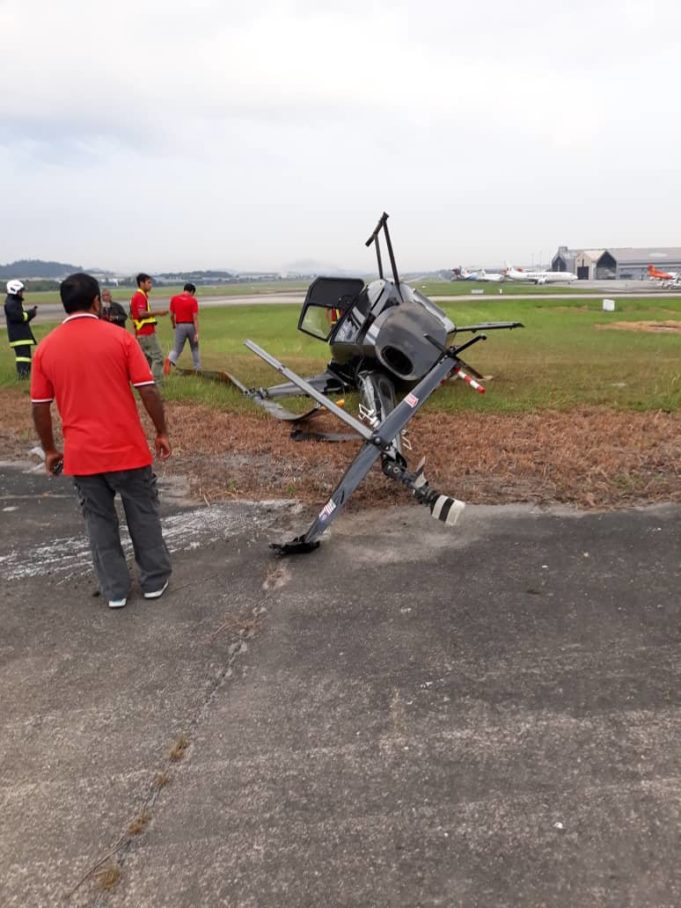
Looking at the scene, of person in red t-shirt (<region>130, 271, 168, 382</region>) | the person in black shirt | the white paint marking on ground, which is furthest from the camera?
person in red t-shirt (<region>130, 271, 168, 382</region>)

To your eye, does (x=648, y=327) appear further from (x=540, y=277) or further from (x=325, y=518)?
(x=540, y=277)

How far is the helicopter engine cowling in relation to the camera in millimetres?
9852

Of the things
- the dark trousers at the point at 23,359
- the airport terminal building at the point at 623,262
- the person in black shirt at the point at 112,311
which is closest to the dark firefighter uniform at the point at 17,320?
the dark trousers at the point at 23,359

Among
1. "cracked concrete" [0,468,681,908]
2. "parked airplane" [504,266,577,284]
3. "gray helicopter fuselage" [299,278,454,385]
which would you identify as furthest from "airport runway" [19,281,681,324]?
"cracked concrete" [0,468,681,908]

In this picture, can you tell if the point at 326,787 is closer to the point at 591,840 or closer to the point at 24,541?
the point at 591,840

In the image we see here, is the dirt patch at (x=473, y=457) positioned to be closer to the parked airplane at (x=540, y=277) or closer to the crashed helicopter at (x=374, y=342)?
the crashed helicopter at (x=374, y=342)

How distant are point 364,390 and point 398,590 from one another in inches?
208

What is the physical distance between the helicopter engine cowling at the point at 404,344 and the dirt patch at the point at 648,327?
54.5 feet

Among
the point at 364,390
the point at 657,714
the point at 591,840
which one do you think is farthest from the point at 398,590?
the point at 364,390

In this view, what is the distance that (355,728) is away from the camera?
3.08 meters

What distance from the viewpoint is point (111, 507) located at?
14.6 feet

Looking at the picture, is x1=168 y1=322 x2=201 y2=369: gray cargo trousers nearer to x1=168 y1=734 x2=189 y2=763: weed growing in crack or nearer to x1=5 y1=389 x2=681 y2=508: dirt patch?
x1=5 y1=389 x2=681 y2=508: dirt patch

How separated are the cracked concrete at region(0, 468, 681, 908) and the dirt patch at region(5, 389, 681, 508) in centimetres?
123

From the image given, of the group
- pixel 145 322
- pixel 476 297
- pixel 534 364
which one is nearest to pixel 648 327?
pixel 534 364
